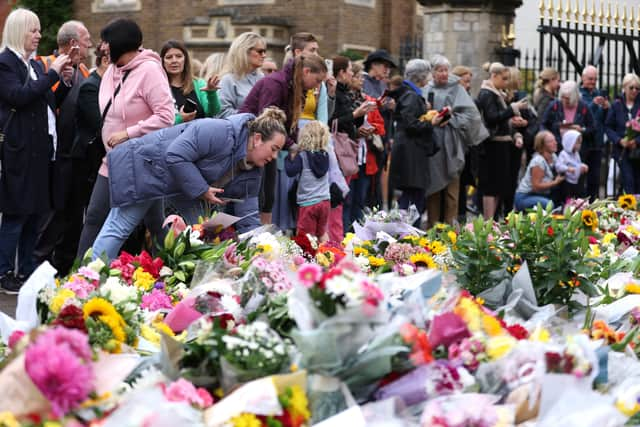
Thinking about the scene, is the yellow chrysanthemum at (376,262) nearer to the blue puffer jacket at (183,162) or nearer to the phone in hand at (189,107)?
the blue puffer jacket at (183,162)

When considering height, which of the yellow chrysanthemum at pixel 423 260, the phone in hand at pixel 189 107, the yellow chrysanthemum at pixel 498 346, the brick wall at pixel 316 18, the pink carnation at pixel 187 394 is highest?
the brick wall at pixel 316 18

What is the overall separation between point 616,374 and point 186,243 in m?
2.31

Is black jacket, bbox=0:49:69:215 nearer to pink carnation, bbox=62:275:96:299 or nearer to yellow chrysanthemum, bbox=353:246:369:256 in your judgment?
yellow chrysanthemum, bbox=353:246:369:256

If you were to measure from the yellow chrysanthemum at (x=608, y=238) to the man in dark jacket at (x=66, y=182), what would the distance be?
3585 mm

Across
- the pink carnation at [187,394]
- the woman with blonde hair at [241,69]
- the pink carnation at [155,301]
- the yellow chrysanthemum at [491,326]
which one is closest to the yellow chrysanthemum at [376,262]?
the pink carnation at [155,301]

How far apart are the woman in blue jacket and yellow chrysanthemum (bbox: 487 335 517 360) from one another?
296 centimetres

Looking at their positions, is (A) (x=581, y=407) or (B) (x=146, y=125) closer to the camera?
(A) (x=581, y=407)

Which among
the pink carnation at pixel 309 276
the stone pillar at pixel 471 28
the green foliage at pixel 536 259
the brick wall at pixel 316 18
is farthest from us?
the brick wall at pixel 316 18

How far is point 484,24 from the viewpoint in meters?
15.1

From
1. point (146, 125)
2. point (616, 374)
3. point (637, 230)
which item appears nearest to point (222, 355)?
point (616, 374)

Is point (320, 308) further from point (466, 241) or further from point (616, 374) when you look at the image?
point (466, 241)

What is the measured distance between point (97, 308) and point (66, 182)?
4.52 metres

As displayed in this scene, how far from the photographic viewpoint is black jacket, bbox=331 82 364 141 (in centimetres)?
988

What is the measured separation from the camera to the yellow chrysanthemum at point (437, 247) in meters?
5.92
